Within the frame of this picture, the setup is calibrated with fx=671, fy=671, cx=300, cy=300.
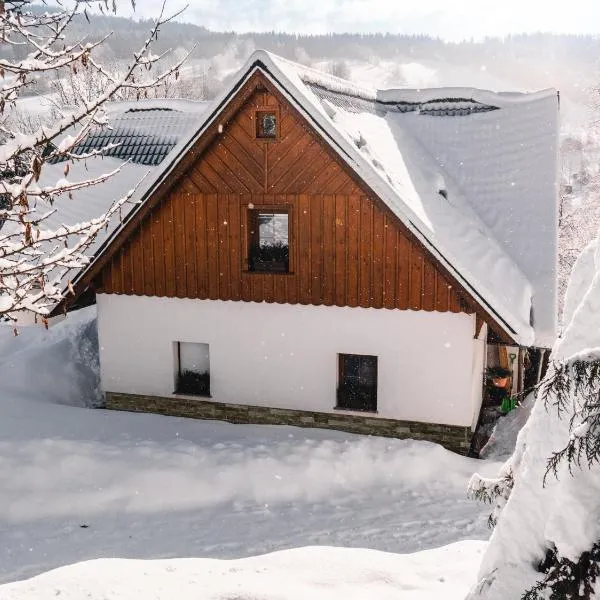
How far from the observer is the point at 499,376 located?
49.8 feet

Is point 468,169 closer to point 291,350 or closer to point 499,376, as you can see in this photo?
point 499,376

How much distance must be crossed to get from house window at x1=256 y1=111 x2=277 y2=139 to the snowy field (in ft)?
17.5

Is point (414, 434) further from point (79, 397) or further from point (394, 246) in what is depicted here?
point (79, 397)

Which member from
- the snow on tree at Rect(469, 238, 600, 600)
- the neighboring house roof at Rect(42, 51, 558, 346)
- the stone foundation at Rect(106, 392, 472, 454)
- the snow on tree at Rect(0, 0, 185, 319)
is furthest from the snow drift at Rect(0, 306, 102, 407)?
the snow on tree at Rect(469, 238, 600, 600)

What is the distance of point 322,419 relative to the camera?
1253 cm

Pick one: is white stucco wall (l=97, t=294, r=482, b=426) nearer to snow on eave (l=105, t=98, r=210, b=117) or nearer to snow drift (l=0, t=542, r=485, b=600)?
snow drift (l=0, t=542, r=485, b=600)

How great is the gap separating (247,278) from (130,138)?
306 inches

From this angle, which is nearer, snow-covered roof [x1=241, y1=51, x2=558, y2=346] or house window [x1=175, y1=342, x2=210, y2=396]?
snow-covered roof [x1=241, y1=51, x2=558, y2=346]

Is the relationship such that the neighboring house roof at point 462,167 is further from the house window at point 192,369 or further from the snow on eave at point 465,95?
the house window at point 192,369

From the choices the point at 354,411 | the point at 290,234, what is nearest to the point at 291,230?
the point at 290,234

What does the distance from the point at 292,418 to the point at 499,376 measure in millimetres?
5275

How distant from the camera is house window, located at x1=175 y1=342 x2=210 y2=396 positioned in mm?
13469

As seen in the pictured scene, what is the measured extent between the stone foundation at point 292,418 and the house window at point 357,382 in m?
0.32

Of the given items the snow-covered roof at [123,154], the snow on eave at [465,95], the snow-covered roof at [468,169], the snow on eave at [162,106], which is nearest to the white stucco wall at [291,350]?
the snow-covered roof at [468,169]
